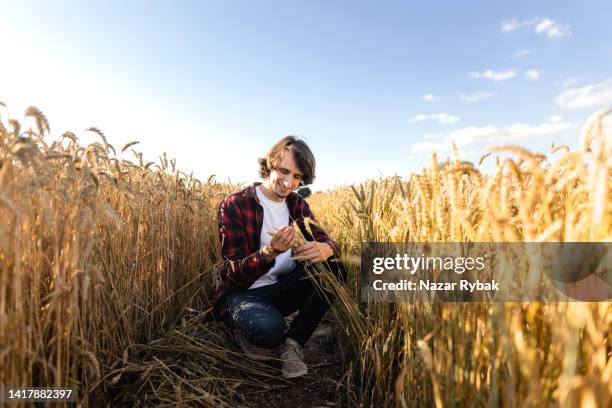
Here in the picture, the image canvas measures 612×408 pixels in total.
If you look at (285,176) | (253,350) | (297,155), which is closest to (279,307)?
(253,350)

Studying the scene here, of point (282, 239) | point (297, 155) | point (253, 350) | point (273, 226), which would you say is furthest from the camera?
point (273, 226)

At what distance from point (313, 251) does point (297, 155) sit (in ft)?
1.95

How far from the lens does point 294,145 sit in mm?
2156

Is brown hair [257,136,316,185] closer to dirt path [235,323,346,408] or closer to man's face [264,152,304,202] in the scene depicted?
man's face [264,152,304,202]

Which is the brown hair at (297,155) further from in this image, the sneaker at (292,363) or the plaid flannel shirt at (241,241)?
the sneaker at (292,363)

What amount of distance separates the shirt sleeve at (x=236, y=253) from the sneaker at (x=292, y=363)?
1.34ft

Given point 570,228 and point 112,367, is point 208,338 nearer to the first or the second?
point 112,367

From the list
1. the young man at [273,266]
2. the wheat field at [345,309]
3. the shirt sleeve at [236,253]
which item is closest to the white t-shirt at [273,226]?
the young man at [273,266]

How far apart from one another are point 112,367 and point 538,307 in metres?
1.48

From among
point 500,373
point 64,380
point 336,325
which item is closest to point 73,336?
point 64,380

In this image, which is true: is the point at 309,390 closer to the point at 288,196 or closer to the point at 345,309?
the point at 345,309

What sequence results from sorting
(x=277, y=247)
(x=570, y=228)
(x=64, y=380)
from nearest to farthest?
(x=570, y=228), (x=64, y=380), (x=277, y=247)

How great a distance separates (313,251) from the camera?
1863 mm

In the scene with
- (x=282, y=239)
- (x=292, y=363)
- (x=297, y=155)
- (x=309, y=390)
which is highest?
(x=297, y=155)
